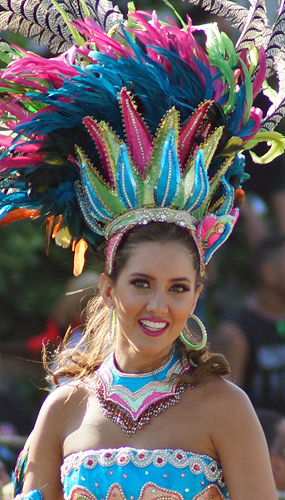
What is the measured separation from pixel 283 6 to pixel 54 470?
1.73m

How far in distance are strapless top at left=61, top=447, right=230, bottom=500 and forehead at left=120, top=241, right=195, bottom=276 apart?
1.78 feet

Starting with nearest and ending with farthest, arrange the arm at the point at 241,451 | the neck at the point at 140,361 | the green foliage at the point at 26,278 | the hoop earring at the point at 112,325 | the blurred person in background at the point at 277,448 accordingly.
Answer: the arm at the point at 241,451, the neck at the point at 140,361, the hoop earring at the point at 112,325, the blurred person in background at the point at 277,448, the green foliage at the point at 26,278

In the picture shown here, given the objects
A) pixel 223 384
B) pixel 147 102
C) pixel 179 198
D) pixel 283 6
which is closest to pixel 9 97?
pixel 147 102

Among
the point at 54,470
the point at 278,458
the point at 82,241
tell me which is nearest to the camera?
the point at 54,470

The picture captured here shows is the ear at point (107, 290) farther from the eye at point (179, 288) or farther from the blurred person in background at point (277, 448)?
the blurred person in background at point (277, 448)

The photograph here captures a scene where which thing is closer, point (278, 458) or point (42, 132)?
point (42, 132)

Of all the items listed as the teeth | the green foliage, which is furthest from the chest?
the green foliage

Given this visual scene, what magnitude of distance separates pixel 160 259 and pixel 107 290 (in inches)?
9.9

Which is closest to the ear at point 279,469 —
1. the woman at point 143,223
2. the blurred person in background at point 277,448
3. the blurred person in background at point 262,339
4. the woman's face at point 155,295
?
the blurred person in background at point 277,448

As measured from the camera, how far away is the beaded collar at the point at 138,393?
2750mm

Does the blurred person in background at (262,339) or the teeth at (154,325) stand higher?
the teeth at (154,325)

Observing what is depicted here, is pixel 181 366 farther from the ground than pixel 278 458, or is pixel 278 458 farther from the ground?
pixel 181 366

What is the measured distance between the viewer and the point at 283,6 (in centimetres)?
304

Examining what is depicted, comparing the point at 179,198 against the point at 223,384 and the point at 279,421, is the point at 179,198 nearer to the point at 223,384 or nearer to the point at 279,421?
the point at 223,384
